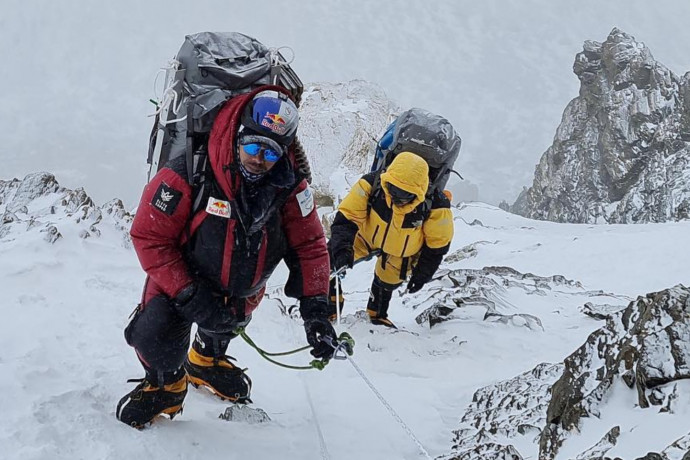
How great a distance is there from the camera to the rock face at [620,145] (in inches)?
2251

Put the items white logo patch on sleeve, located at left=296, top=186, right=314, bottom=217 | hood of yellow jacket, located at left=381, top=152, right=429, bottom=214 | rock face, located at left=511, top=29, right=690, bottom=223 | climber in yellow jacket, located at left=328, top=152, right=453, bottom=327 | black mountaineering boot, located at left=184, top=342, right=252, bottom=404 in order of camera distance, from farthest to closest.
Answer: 1. rock face, located at left=511, top=29, right=690, bottom=223
2. climber in yellow jacket, located at left=328, top=152, right=453, bottom=327
3. hood of yellow jacket, located at left=381, top=152, right=429, bottom=214
4. black mountaineering boot, located at left=184, top=342, right=252, bottom=404
5. white logo patch on sleeve, located at left=296, top=186, right=314, bottom=217

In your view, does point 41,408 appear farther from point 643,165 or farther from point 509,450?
point 643,165

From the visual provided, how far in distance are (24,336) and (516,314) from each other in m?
5.86

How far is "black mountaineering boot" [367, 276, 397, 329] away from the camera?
27.0 ft

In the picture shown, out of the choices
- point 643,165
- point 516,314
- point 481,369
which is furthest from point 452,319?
point 643,165

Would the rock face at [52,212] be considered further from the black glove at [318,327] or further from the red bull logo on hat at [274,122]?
the red bull logo on hat at [274,122]

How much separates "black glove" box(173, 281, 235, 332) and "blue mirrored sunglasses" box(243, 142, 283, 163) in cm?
95

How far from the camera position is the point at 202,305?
13.3 feet

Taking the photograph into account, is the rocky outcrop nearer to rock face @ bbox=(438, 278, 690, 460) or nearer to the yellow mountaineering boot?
rock face @ bbox=(438, 278, 690, 460)

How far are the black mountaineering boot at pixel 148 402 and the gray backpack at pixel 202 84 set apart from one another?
1497 millimetres

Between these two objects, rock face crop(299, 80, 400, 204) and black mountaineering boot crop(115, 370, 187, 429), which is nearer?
black mountaineering boot crop(115, 370, 187, 429)

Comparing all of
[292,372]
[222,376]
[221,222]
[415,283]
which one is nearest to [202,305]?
[221,222]

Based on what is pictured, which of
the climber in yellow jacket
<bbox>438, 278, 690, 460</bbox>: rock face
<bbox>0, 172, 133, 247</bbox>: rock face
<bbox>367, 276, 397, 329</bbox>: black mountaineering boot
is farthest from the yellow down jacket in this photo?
<bbox>0, 172, 133, 247</bbox>: rock face

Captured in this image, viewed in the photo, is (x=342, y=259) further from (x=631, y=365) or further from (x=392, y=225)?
(x=631, y=365)
